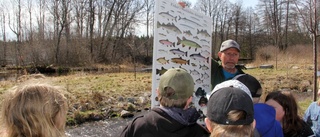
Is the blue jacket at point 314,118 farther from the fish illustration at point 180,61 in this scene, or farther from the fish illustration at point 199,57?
the fish illustration at point 180,61

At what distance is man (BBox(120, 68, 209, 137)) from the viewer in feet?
6.37

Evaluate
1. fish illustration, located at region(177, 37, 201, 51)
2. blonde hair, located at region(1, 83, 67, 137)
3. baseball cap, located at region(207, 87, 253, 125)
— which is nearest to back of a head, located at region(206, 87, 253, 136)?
baseball cap, located at region(207, 87, 253, 125)

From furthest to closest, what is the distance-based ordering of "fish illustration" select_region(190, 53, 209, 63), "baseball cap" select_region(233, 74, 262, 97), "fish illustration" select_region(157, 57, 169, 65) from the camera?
"fish illustration" select_region(190, 53, 209, 63)
"fish illustration" select_region(157, 57, 169, 65)
"baseball cap" select_region(233, 74, 262, 97)

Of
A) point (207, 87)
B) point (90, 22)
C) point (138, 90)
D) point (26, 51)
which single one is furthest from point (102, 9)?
point (207, 87)

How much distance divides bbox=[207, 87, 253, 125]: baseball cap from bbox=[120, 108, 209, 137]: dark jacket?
44cm

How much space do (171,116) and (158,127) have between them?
0.12 meters

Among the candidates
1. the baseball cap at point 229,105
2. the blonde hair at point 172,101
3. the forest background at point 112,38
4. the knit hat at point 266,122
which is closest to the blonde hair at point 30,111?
the blonde hair at point 172,101

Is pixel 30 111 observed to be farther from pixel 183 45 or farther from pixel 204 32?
pixel 204 32

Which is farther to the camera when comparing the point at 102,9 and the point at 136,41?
the point at 136,41

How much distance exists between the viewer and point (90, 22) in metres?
34.6

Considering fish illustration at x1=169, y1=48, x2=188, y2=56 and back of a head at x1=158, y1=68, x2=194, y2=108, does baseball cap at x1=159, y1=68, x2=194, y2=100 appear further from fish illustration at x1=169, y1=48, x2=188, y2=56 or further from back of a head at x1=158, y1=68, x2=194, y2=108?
fish illustration at x1=169, y1=48, x2=188, y2=56

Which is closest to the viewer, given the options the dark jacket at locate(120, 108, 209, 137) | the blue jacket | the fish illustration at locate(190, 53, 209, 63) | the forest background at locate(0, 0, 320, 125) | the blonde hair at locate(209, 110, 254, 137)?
the blonde hair at locate(209, 110, 254, 137)

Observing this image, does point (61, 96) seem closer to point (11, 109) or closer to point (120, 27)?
point (11, 109)

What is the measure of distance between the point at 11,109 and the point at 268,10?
40.7 metres
